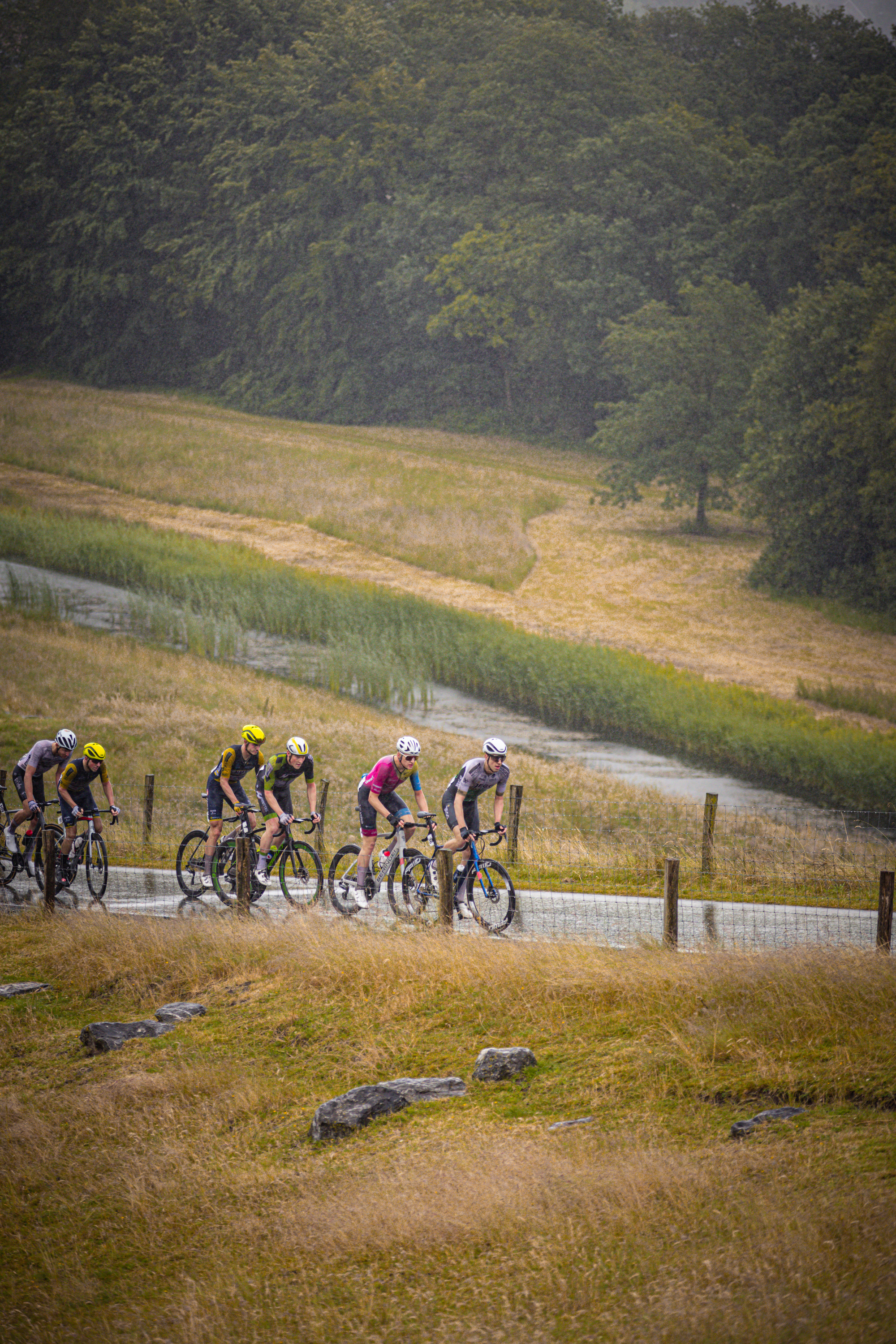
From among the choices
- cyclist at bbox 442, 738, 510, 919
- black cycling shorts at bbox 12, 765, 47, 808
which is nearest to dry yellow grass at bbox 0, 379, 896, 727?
cyclist at bbox 442, 738, 510, 919

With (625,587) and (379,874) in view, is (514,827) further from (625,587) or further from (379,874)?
(625,587)

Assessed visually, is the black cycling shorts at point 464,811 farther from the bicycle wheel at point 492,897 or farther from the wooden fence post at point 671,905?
the wooden fence post at point 671,905

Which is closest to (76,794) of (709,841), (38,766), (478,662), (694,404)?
(38,766)

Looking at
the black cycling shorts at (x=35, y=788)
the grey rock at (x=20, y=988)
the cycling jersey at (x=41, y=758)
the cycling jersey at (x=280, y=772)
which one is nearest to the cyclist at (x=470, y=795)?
the cycling jersey at (x=280, y=772)

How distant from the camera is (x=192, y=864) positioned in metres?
14.7

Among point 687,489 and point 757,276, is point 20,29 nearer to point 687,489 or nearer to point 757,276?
point 757,276

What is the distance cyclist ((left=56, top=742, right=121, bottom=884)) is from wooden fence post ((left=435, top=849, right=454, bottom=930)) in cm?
481

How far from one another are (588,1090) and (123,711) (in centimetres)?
2511

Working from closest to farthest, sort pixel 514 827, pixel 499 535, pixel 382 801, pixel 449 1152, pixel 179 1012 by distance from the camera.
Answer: pixel 449 1152 < pixel 179 1012 < pixel 382 801 < pixel 514 827 < pixel 499 535

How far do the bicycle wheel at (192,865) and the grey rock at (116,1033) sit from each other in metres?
4.39

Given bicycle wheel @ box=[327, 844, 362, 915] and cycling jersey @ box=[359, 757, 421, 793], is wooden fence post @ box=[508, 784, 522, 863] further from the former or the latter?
cycling jersey @ box=[359, 757, 421, 793]

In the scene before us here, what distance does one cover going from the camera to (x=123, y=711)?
31.4 m

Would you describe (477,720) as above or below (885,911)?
below

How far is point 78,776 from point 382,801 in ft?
13.6
